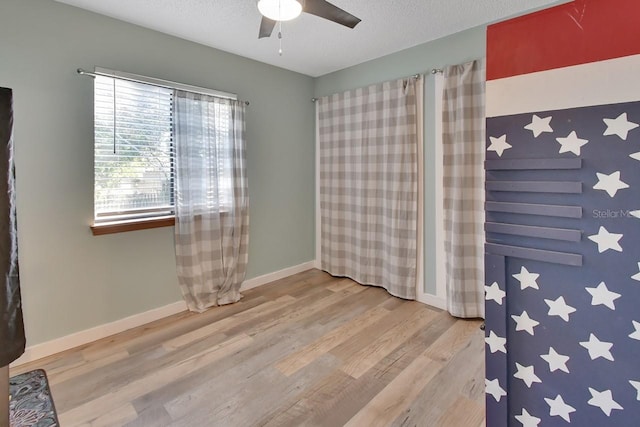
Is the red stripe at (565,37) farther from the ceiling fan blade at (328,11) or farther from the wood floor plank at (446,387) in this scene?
the wood floor plank at (446,387)

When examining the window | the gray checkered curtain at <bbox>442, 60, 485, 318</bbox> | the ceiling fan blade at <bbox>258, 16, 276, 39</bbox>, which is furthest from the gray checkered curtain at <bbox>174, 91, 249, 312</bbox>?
the gray checkered curtain at <bbox>442, 60, 485, 318</bbox>

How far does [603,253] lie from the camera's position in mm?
877

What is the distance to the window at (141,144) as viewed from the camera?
7.52ft

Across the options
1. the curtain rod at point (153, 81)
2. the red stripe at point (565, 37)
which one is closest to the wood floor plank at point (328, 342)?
the red stripe at point (565, 37)

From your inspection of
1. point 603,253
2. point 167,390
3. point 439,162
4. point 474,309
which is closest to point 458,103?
point 439,162

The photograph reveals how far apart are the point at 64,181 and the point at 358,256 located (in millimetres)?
2608

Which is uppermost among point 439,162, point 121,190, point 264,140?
point 264,140

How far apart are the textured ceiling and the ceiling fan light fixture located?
50 centimetres

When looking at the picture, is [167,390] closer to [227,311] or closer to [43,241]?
[227,311]

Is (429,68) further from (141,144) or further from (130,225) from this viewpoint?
(130,225)

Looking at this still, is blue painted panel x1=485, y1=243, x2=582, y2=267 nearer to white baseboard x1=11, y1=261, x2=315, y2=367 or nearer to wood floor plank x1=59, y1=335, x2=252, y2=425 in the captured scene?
wood floor plank x1=59, y1=335, x2=252, y2=425

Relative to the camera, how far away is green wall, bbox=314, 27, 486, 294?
2.51 metres

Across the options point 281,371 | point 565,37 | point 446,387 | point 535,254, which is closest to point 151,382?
point 281,371

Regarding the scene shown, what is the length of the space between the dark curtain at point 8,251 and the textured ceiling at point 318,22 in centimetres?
147
